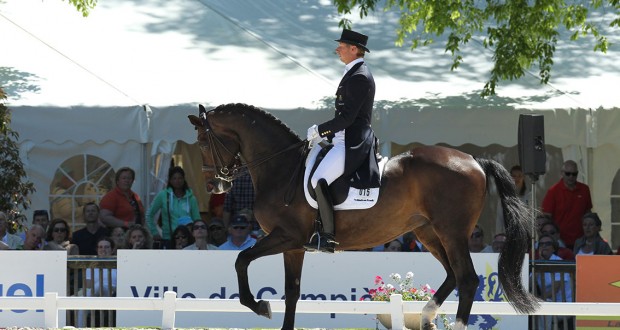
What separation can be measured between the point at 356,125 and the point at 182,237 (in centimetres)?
542

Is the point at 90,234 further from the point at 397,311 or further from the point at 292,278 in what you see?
the point at 292,278

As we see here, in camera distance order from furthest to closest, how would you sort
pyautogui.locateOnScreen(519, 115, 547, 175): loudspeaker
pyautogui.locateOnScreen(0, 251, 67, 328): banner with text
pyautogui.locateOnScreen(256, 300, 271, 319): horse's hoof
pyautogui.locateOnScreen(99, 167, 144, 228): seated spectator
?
1. pyautogui.locateOnScreen(99, 167, 144, 228): seated spectator
2. pyautogui.locateOnScreen(519, 115, 547, 175): loudspeaker
3. pyautogui.locateOnScreen(0, 251, 67, 328): banner with text
4. pyautogui.locateOnScreen(256, 300, 271, 319): horse's hoof

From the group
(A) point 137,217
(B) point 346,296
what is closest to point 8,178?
(A) point 137,217

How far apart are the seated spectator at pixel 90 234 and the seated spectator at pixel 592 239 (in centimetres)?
603

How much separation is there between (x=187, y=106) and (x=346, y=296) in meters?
4.06

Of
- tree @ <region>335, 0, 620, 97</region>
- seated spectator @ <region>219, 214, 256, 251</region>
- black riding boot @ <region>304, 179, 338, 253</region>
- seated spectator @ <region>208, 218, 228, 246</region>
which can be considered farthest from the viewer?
tree @ <region>335, 0, 620, 97</region>

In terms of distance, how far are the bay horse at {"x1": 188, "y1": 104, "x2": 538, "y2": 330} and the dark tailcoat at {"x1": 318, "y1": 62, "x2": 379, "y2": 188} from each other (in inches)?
9.5

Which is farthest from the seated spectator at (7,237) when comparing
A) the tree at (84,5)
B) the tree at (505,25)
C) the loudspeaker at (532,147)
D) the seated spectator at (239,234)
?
the loudspeaker at (532,147)

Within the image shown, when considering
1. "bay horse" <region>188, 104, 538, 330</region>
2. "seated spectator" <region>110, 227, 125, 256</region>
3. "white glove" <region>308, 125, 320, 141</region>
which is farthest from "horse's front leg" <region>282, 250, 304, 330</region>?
"seated spectator" <region>110, 227, 125, 256</region>

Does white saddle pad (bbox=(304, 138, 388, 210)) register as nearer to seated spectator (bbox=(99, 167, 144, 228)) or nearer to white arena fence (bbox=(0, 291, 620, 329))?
white arena fence (bbox=(0, 291, 620, 329))

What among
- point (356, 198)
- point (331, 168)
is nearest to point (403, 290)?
point (356, 198)

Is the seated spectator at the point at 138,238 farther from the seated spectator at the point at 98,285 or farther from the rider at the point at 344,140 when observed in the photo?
the rider at the point at 344,140

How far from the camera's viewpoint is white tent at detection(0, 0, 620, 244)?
16.2 metres

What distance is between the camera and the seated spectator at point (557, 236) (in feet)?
48.4
